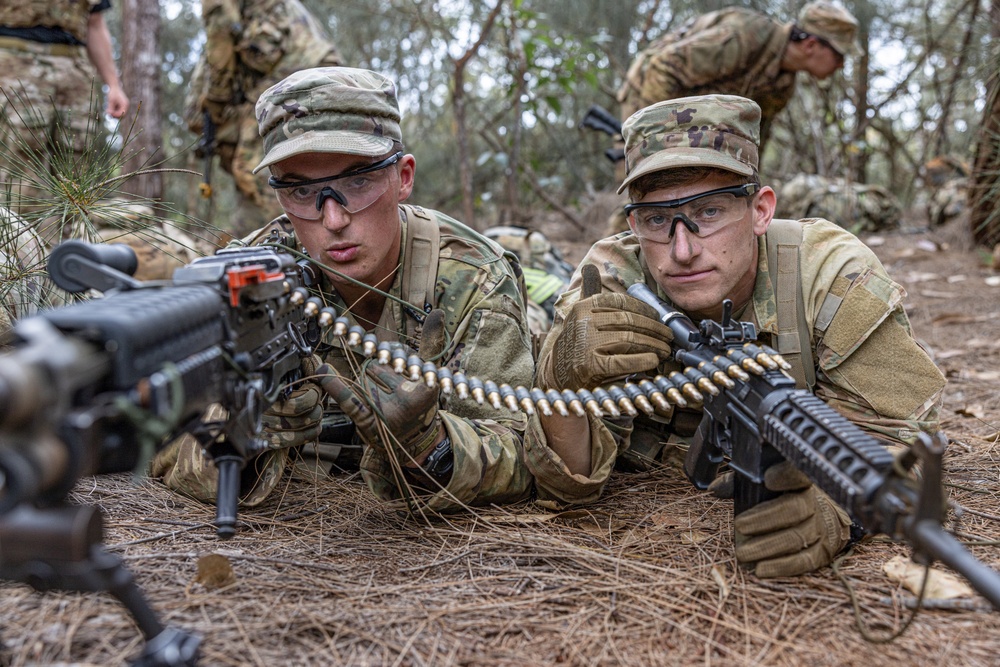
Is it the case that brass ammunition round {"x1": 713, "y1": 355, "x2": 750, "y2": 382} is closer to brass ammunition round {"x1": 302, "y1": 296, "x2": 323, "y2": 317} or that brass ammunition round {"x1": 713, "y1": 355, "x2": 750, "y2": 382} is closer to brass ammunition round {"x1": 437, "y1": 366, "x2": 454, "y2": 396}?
brass ammunition round {"x1": 437, "y1": 366, "x2": 454, "y2": 396}

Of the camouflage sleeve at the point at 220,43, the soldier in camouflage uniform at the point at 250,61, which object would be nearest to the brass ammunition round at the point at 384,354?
the soldier in camouflage uniform at the point at 250,61

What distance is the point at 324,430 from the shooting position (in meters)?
3.26

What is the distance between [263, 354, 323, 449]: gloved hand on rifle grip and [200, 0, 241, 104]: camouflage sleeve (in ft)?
18.0

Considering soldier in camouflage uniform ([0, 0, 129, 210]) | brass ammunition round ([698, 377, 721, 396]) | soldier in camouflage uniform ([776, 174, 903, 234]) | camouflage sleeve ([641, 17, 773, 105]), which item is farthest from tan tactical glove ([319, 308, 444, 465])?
soldier in camouflage uniform ([776, 174, 903, 234])

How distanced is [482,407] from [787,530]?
1.30 meters

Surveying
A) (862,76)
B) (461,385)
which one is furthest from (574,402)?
(862,76)

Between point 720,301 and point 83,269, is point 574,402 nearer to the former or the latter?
point 720,301

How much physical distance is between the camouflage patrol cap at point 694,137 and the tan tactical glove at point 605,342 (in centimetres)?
45

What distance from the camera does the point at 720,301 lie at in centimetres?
289

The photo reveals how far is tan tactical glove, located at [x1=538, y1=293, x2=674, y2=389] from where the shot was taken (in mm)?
2615

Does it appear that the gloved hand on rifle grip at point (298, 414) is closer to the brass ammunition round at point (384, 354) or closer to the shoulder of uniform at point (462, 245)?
the brass ammunition round at point (384, 354)

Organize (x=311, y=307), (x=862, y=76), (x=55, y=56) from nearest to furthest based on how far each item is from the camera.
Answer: (x=311, y=307) < (x=55, y=56) < (x=862, y=76)

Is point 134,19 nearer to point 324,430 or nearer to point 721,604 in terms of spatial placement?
point 324,430

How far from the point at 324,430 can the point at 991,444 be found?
2935 mm
